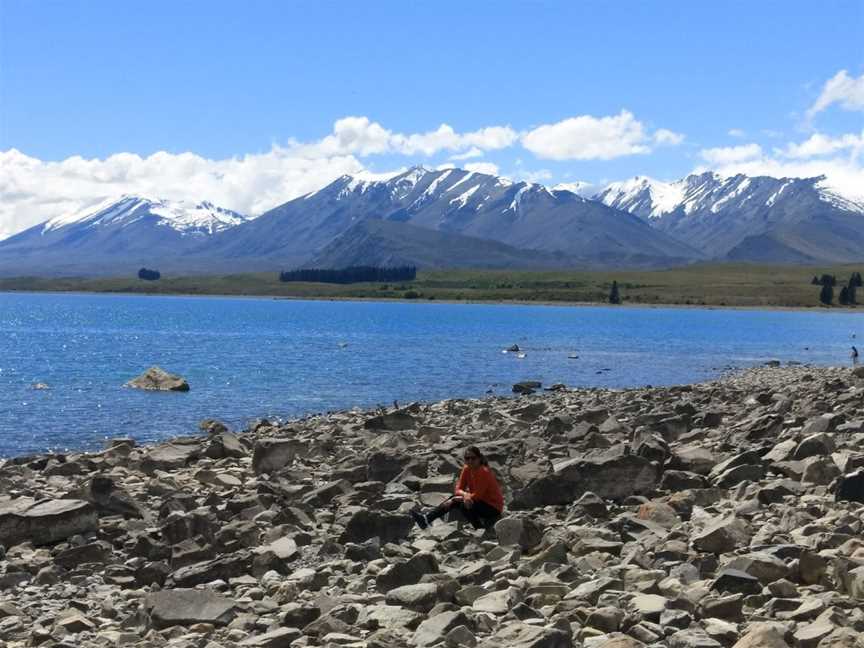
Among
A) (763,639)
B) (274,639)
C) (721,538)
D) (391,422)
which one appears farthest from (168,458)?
(763,639)

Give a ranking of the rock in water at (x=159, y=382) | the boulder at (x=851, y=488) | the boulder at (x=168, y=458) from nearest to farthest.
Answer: the boulder at (x=851, y=488), the boulder at (x=168, y=458), the rock in water at (x=159, y=382)

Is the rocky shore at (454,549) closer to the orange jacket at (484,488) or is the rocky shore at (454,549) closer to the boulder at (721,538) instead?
the boulder at (721,538)

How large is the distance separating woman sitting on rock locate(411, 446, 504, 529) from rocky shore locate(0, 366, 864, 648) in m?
0.27

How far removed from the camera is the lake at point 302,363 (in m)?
45.5

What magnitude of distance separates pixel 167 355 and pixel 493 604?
77.8m

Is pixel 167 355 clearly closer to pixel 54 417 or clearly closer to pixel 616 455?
pixel 54 417

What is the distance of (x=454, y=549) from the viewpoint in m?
16.5

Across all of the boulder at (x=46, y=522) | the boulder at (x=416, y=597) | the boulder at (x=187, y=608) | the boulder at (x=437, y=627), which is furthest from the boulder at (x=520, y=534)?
the boulder at (x=46, y=522)

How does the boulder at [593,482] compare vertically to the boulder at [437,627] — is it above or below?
above

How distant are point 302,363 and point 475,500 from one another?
5828 cm

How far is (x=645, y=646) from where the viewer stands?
35.2 feet

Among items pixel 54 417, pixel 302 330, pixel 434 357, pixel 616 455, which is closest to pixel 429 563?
pixel 616 455

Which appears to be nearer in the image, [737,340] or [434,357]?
[434,357]

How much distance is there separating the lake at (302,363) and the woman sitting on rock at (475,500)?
20.6 metres
